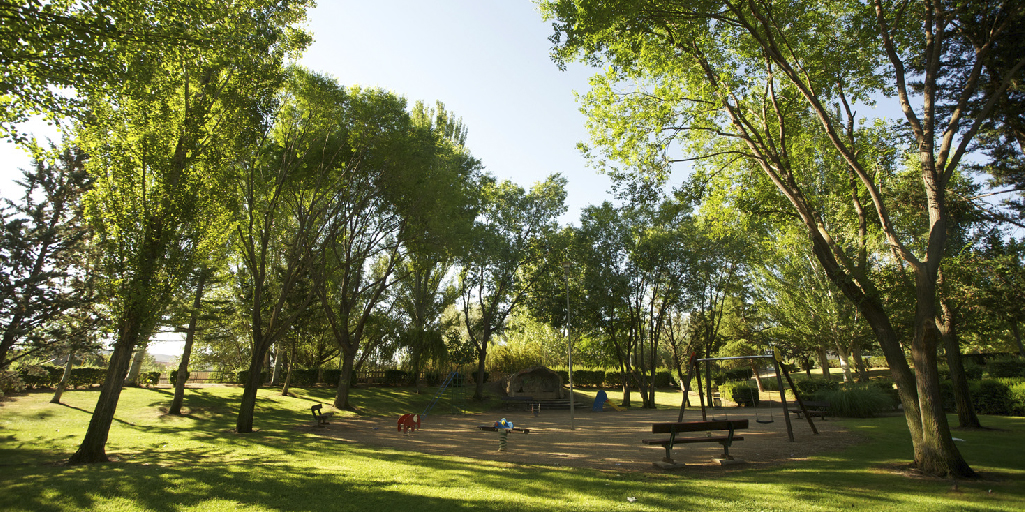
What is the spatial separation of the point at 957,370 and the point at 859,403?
5398 mm

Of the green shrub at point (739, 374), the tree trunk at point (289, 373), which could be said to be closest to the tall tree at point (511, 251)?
the tree trunk at point (289, 373)

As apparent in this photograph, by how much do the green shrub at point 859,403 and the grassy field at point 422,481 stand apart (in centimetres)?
490

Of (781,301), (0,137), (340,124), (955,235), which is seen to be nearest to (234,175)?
(340,124)

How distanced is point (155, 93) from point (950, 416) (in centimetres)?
2774

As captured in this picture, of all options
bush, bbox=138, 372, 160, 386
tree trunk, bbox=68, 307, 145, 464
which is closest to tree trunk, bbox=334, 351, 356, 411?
tree trunk, bbox=68, 307, 145, 464

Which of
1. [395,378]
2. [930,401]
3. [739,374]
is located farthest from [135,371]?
[739,374]

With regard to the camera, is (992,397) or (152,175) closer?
(152,175)

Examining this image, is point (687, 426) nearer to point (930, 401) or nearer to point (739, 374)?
point (930, 401)

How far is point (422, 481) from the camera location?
785 centimetres

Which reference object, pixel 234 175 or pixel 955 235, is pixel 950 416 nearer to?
pixel 955 235

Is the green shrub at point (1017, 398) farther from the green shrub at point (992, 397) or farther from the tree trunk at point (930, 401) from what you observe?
the tree trunk at point (930, 401)

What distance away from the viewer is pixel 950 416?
17125mm

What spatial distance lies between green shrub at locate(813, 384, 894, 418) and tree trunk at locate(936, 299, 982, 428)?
4802 mm

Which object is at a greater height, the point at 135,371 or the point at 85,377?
the point at 135,371
